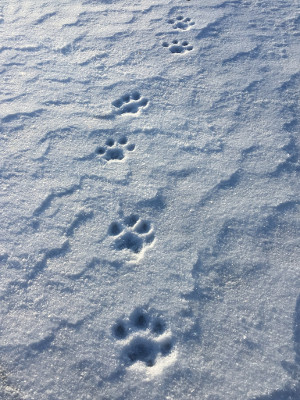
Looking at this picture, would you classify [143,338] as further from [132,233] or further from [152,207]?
[152,207]

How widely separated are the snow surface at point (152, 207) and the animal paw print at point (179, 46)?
2 cm

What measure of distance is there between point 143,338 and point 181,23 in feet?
7.95

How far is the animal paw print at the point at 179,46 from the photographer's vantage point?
8.45 ft

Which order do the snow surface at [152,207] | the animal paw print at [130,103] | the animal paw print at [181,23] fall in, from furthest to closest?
the animal paw print at [181,23] < the animal paw print at [130,103] < the snow surface at [152,207]

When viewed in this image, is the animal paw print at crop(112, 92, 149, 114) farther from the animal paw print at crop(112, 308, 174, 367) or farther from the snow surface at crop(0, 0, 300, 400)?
the animal paw print at crop(112, 308, 174, 367)

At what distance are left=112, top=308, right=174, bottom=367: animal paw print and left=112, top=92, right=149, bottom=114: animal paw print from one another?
1304 millimetres

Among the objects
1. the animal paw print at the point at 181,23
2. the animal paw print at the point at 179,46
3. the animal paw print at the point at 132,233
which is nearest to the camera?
the animal paw print at the point at 132,233

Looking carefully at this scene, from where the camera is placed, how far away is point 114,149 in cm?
203

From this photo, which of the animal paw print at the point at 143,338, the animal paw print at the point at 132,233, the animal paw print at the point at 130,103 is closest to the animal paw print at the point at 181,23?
the animal paw print at the point at 130,103

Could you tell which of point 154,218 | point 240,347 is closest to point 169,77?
point 154,218

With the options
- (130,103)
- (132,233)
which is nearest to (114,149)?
(130,103)

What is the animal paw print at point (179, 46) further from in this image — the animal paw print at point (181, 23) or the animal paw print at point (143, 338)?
the animal paw print at point (143, 338)

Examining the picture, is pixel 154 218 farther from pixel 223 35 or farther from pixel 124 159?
pixel 223 35

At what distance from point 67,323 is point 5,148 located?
118cm
